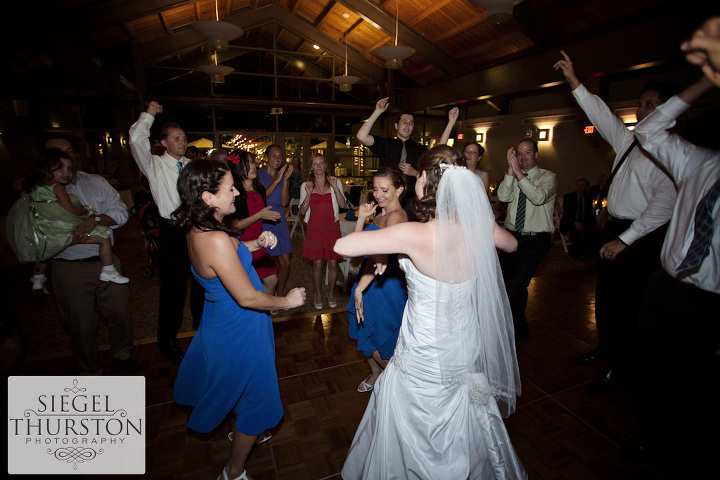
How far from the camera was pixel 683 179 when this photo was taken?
1545mm

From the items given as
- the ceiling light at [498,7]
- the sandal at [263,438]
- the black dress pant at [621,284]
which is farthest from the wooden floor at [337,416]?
the ceiling light at [498,7]

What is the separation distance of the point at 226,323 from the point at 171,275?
1.26m

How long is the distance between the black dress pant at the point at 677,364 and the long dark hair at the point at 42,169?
3347 millimetres

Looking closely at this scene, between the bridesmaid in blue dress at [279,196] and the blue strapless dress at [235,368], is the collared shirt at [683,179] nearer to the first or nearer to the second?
the blue strapless dress at [235,368]

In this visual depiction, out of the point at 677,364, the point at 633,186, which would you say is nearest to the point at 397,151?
the point at 633,186

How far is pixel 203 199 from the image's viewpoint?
1.39m

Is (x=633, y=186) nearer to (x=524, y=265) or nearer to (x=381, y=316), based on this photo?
(x=524, y=265)

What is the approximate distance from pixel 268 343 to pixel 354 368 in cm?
125

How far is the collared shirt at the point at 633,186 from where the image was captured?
6.23 ft

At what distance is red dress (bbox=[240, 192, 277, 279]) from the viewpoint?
9.39ft

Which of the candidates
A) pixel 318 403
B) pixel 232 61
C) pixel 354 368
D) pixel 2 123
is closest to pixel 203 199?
pixel 318 403

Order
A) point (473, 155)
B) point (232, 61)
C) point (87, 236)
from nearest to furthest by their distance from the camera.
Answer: point (87, 236)
point (473, 155)
point (232, 61)

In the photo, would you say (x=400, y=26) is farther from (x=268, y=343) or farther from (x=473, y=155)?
(x=268, y=343)

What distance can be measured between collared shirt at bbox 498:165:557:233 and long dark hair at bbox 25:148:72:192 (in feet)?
10.2
